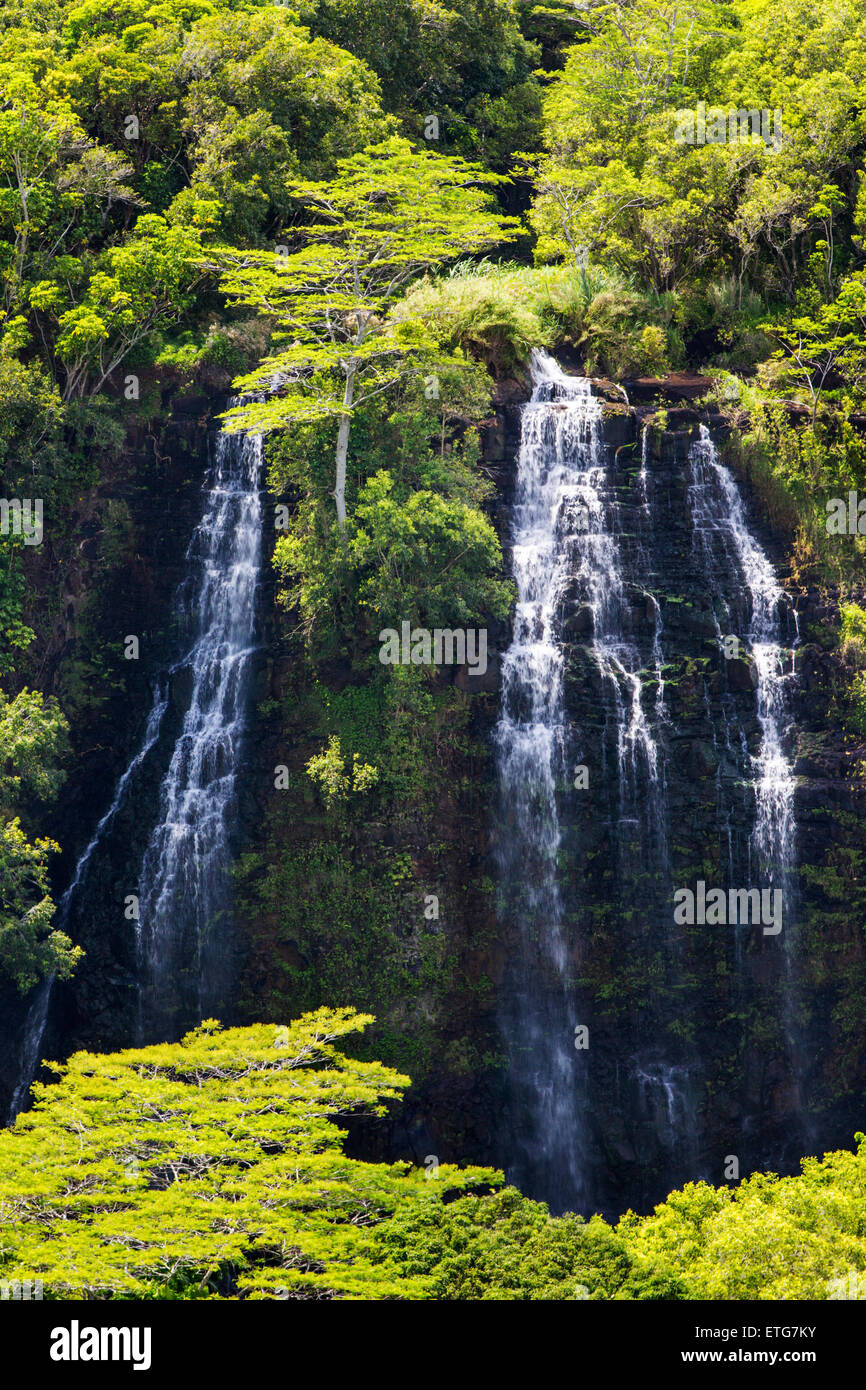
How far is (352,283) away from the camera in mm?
34938

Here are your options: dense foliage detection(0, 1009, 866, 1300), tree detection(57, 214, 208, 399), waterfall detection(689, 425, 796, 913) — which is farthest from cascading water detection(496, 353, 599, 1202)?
tree detection(57, 214, 208, 399)

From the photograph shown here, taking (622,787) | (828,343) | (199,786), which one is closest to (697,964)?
(622,787)

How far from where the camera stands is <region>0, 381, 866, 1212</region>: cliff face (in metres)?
31.1

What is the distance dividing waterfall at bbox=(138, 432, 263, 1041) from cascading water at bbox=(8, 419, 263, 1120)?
2cm

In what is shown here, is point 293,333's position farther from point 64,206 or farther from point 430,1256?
point 430,1256

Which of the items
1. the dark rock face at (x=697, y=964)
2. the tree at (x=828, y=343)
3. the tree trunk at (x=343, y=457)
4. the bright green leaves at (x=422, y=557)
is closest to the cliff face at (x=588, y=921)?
the dark rock face at (x=697, y=964)

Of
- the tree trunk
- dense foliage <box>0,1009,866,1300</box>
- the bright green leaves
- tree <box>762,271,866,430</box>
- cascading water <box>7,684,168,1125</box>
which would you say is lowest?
dense foliage <box>0,1009,866,1300</box>

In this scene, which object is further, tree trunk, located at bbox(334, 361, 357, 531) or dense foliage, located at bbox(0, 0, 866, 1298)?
tree trunk, located at bbox(334, 361, 357, 531)

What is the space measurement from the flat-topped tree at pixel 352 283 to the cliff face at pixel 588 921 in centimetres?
508

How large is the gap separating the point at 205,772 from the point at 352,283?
11.4 m

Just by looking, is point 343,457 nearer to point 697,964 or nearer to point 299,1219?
point 697,964

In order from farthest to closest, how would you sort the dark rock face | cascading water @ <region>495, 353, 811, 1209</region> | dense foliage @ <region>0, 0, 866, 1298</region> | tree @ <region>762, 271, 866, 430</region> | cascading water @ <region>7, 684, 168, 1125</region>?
1. tree @ <region>762, 271, 866, 430</region>
2. cascading water @ <region>7, 684, 168, 1125</region>
3. cascading water @ <region>495, 353, 811, 1209</region>
4. the dark rock face
5. dense foliage @ <region>0, 0, 866, 1298</region>

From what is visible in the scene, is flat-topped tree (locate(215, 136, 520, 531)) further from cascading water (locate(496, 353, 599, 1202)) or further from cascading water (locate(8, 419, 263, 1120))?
cascading water (locate(496, 353, 599, 1202))

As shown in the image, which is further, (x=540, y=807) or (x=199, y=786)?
(x=199, y=786)
